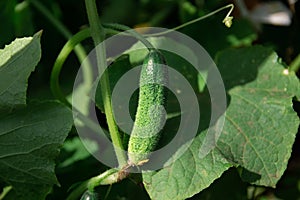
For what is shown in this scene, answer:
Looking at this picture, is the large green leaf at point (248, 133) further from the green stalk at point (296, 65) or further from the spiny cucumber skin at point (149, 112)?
the green stalk at point (296, 65)

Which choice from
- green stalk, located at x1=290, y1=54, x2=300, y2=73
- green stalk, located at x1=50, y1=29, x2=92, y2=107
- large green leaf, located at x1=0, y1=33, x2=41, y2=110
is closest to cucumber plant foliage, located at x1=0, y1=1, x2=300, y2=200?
large green leaf, located at x1=0, y1=33, x2=41, y2=110

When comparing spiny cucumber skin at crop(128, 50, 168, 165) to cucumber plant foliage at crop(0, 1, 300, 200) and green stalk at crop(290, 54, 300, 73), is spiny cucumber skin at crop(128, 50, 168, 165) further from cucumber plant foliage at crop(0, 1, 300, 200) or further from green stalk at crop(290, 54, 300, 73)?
green stalk at crop(290, 54, 300, 73)

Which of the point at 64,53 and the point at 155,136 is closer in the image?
the point at 155,136

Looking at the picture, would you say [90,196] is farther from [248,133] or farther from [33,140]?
[248,133]

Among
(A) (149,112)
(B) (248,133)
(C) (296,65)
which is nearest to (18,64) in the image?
(A) (149,112)

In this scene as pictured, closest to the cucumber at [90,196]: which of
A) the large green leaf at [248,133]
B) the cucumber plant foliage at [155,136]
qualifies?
the cucumber plant foliage at [155,136]

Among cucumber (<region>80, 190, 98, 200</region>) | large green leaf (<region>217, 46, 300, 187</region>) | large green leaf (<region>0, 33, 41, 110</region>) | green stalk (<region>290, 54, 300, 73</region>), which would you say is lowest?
green stalk (<region>290, 54, 300, 73</region>)
